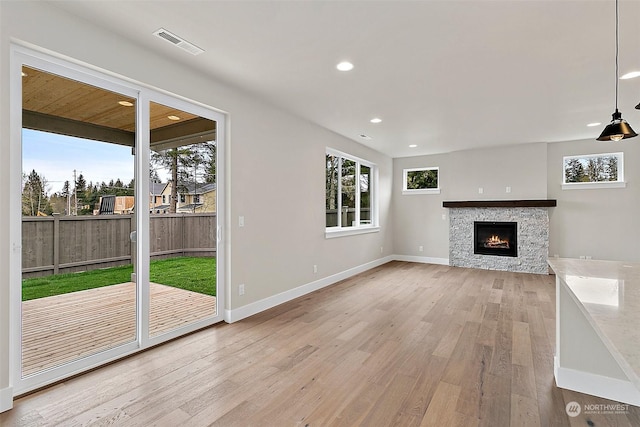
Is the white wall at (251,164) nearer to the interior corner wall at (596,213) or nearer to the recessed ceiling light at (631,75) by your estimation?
the recessed ceiling light at (631,75)

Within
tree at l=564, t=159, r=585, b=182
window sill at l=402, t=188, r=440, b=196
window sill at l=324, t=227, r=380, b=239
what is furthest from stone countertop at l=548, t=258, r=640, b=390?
window sill at l=402, t=188, r=440, b=196

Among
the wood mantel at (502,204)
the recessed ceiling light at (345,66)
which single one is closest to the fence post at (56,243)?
the recessed ceiling light at (345,66)

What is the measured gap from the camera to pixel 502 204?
6.50 meters

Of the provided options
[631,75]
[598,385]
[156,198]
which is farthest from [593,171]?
[156,198]

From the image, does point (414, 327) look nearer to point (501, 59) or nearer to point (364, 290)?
point (364, 290)

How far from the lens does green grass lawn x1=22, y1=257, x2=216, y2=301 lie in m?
2.29

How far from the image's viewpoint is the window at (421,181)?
7.56 meters

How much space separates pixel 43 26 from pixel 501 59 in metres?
3.58

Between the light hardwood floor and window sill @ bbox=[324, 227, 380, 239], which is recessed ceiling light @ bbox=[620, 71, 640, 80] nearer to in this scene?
the light hardwood floor

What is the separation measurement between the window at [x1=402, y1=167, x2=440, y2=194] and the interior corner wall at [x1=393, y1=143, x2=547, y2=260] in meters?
0.10

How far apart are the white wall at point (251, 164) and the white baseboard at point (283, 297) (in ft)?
0.21

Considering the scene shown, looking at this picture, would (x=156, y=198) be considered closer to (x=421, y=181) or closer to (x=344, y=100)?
(x=344, y=100)

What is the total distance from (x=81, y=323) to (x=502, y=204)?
7.03m

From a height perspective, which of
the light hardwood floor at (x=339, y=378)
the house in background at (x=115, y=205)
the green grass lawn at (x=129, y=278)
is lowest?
the light hardwood floor at (x=339, y=378)
